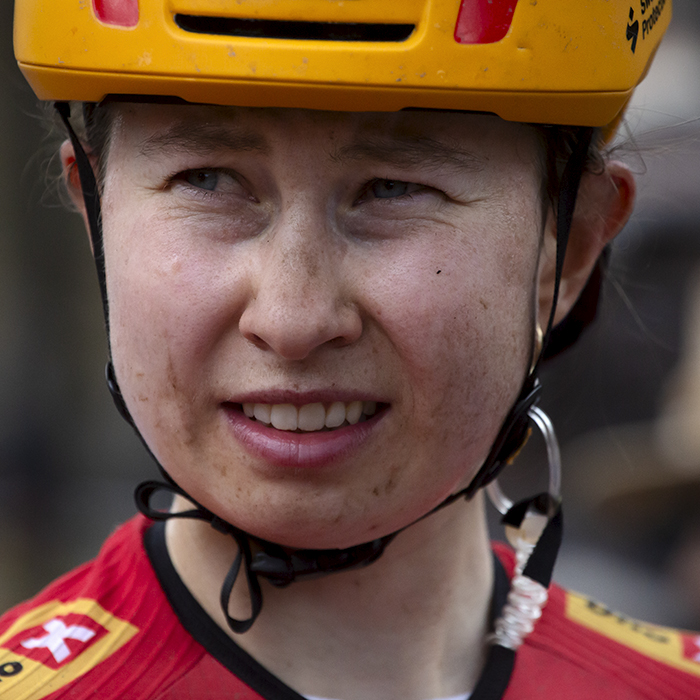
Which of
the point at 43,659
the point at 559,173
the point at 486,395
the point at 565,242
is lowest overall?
the point at 43,659

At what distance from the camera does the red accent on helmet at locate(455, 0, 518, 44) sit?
1.59m

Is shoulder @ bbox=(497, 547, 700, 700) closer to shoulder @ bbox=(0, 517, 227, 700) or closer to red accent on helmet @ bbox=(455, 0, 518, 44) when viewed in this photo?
shoulder @ bbox=(0, 517, 227, 700)

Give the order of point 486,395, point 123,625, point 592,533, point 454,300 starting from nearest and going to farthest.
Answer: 1. point 454,300
2. point 486,395
3. point 123,625
4. point 592,533

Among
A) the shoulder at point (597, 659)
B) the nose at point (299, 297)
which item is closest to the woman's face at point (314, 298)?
the nose at point (299, 297)

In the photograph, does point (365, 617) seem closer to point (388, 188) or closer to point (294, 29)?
A: point (388, 188)

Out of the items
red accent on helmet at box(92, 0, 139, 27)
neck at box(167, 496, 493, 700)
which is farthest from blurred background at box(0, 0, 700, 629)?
red accent on helmet at box(92, 0, 139, 27)

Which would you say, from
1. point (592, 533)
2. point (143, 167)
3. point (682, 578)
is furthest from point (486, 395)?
point (592, 533)

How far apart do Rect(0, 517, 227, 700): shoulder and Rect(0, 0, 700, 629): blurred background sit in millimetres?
4216

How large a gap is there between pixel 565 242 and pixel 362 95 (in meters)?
0.62

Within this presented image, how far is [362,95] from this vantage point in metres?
1.55

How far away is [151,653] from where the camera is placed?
186 cm

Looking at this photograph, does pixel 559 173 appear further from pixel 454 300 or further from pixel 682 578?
pixel 682 578

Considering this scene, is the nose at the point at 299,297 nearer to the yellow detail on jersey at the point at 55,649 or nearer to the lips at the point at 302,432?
the lips at the point at 302,432

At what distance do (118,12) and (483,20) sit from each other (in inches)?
25.1
